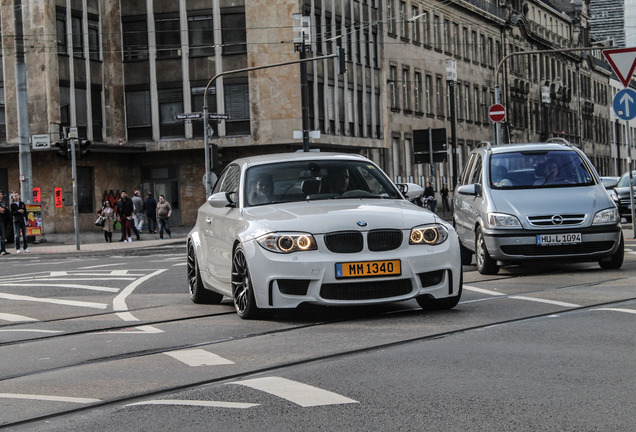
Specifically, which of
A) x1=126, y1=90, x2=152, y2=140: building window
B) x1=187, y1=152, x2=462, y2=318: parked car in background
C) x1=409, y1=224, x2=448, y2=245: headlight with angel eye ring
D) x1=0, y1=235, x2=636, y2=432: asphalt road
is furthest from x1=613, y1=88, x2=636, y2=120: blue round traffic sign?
x1=126, y1=90, x2=152, y2=140: building window

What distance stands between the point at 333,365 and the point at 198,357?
3.89 feet

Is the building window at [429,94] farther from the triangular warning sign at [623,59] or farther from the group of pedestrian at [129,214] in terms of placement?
the triangular warning sign at [623,59]

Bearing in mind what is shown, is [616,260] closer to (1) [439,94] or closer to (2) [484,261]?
(2) [484,261]

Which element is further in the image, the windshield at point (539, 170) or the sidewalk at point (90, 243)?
the sidewalk at point (90, 243)

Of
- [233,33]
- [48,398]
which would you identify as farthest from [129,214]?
[48,398]

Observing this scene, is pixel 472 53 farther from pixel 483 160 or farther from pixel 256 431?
pixel 256 431

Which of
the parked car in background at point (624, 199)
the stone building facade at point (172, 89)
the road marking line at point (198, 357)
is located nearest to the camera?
the road marking line at point (198, 357)

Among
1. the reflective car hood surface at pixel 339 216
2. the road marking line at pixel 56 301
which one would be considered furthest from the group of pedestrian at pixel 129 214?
the reflective car hood surface at pixel 339 216

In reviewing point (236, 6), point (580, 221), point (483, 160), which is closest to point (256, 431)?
point (580, 221)

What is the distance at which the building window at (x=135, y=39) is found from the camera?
5594cm

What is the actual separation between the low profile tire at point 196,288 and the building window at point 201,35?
4220cm

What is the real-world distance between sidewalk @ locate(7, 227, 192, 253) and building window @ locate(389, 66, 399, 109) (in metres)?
18.8

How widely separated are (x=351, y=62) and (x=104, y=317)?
5032 cm

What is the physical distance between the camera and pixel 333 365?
810 centimetres
